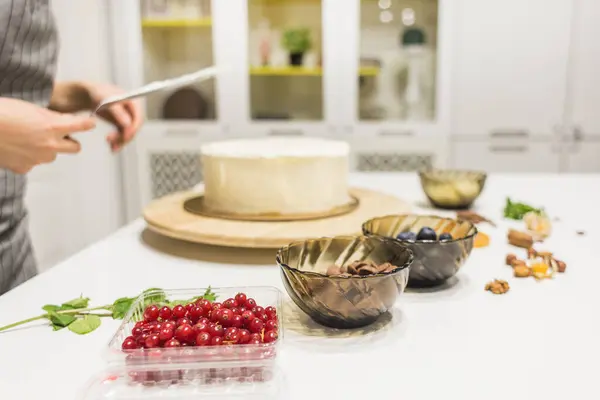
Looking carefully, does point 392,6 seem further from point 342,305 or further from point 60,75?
point 342,305

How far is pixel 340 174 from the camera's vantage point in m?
1.21

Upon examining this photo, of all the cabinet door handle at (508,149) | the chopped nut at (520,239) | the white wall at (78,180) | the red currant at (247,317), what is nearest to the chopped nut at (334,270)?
the red currant at (247,317)

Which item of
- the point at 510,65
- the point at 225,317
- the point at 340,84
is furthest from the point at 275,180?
the point at 510,65

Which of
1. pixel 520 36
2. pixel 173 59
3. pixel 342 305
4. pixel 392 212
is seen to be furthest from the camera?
pixel 173 59

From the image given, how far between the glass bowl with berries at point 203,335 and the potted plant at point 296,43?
8.61 ft

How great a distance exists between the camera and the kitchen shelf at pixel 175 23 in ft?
10.4

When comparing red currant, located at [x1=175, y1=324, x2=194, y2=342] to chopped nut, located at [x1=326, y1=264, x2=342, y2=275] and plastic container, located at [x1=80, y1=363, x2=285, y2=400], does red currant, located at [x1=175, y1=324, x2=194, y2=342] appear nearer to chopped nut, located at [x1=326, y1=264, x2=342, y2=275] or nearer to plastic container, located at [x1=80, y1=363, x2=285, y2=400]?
plastic container, located at [x1=80, y1=363, x2=285, y2=400]

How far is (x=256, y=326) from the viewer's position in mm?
628

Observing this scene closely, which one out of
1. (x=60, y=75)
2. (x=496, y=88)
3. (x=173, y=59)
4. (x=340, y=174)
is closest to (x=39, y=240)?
(x=60, y=75)

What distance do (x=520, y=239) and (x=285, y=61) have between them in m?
2.34

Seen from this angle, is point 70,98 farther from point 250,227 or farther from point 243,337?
point 243,337

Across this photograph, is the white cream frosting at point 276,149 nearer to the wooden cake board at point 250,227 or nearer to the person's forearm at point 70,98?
the wooden cake board at point 250,227

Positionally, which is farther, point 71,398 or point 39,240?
point 39,240

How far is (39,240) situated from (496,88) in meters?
2.34
